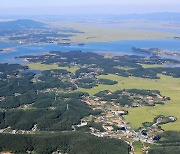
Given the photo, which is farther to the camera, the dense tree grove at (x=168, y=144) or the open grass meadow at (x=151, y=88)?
the open grass meadow at (x=151, y=88)

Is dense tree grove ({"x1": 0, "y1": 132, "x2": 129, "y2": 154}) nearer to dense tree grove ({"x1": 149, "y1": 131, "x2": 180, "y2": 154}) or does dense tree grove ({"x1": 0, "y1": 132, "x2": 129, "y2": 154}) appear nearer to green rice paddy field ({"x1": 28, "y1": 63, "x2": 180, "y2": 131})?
dense tree grove ({"x1": 149, "y1": 131, "x2": 180, "y2": 154})

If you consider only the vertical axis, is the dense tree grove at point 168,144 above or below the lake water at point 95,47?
above

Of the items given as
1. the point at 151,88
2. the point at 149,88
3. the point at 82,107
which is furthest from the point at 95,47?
the point at 82,107

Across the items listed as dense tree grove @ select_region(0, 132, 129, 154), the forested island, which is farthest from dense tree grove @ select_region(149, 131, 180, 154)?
dense tree grove @ select_region(0, 132, 129, 154)

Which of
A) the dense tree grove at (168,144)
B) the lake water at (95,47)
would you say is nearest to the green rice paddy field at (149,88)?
the dense tree grove at (168,144)

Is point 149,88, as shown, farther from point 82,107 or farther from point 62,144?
point 62,144

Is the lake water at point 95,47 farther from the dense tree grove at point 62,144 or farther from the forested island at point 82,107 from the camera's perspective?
the dense tree grove at point 62,144

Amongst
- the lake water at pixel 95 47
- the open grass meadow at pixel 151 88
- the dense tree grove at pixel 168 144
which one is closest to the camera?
the dense tree grove at pixel 168 144

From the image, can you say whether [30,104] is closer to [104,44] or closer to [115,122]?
[115,122]

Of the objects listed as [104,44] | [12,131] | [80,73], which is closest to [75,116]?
[12,131]
